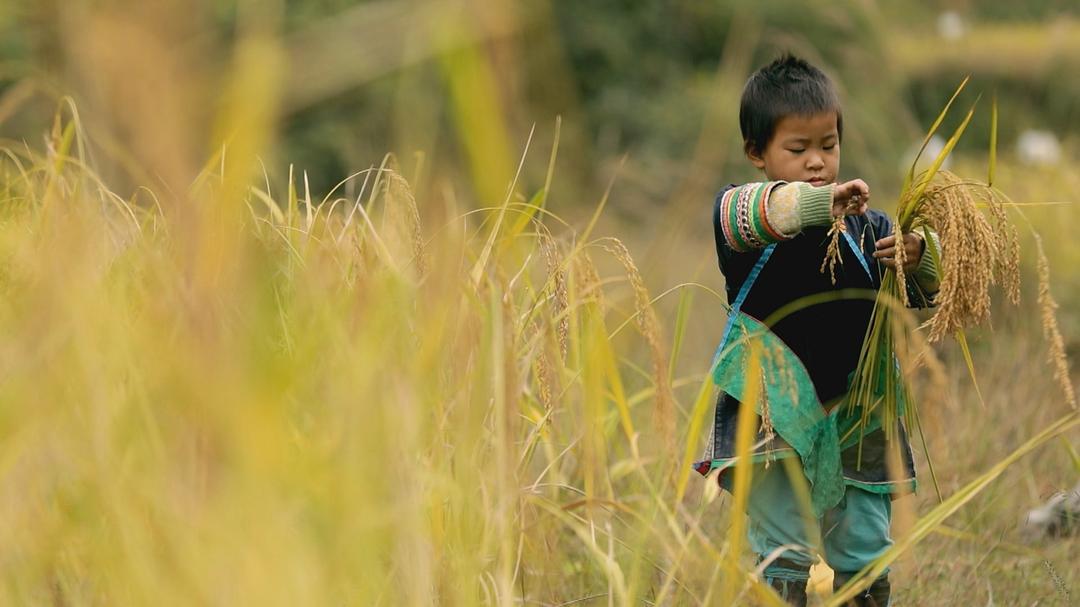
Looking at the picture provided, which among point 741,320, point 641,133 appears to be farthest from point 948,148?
point 641,133

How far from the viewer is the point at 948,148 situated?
2090 millimetres

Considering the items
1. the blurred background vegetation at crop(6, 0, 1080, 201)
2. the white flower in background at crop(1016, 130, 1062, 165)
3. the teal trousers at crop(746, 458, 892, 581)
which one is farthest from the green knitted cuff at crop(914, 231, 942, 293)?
the white flower in background at crop(1016, 130, 1062, 165)

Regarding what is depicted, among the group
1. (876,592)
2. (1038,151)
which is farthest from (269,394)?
(1038,151)

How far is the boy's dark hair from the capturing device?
2.41 meters

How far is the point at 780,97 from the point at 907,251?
365 millimetres

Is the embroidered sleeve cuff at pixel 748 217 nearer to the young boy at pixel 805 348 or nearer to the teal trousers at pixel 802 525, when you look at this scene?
the young boy at pixel 805 348

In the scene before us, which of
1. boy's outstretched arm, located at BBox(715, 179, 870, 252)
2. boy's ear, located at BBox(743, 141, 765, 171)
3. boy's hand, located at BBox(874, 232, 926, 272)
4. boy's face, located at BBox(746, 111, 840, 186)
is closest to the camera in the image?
boy's outstretched arm, located at BBox(715, 179, 870, 252)

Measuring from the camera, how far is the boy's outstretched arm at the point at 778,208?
2.13m

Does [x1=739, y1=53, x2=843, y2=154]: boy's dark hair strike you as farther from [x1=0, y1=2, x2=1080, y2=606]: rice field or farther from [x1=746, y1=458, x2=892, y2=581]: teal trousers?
[x1=746, y1=458, x2=892, y2=581]: teal trousers

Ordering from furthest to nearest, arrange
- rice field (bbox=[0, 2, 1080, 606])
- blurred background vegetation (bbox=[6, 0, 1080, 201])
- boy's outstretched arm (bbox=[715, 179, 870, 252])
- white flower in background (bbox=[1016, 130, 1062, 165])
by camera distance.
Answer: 1. blurred background vegetation (bbox=[6, 0, 1080, 201])
2. white flower in background (bbox=[1016, 130, 1062, 165])
3. boy's outstretched arm (bbox=[715, 179, 870, 252])
4. rice field (bbox=[0, 2, 1080, 606])

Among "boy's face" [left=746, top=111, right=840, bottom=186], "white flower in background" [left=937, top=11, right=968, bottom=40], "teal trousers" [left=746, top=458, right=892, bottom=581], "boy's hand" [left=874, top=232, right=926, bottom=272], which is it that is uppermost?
"white flower in background" [left=937, top=11, right=968, bottom=40]

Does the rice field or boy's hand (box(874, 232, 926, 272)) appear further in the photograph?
boy's hand (box(874, 232, 926, 272))

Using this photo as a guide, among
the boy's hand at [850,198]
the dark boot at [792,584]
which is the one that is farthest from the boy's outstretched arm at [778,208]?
the dark boot at [792,584]

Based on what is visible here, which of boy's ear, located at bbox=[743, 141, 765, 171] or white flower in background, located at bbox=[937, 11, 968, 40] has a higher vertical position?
white flower in background, located at bbox=[937, 11, 968, 40]
